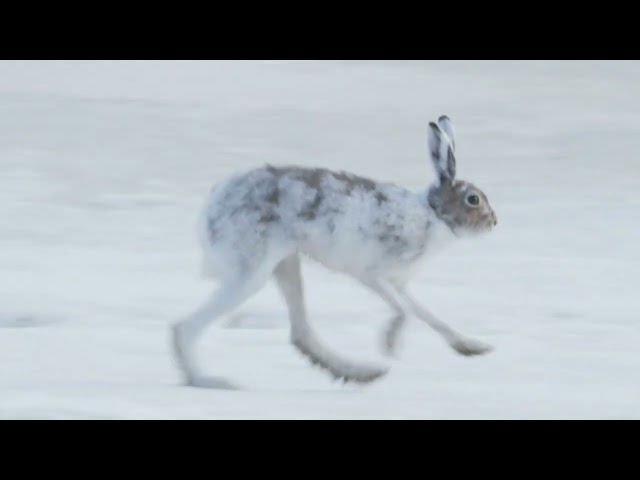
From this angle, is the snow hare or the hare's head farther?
the hare's head

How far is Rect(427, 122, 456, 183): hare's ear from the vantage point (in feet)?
22.5

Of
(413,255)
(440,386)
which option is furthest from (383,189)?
(440,386)

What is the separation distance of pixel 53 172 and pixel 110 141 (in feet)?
3.65

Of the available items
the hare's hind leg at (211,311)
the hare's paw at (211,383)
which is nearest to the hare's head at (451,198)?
the hare's hind leg at (211,311)

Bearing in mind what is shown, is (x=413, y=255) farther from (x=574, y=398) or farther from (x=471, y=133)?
(x=471, y=133)

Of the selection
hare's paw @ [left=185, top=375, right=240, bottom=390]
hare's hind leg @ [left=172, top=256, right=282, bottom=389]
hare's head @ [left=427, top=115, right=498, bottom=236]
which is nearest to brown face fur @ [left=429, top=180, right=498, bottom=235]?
hare's head @ [left=427, top=115, right=498, bottom=236]

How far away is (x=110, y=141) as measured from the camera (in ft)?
43.0

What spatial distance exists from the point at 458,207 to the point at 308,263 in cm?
64

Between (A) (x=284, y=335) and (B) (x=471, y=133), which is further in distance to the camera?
(B) (x=471, y=133)

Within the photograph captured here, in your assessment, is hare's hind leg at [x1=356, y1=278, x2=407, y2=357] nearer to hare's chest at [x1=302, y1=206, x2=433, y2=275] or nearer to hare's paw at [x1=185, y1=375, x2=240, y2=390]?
hare's chest at [x1=302, y1=206, x2=433, y2=275]

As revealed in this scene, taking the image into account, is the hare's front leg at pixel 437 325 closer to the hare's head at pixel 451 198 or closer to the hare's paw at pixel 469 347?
the hare's paw at pixel 469 347

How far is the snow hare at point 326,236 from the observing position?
6484 millimetres

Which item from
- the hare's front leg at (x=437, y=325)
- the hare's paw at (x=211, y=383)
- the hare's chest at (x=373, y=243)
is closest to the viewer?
the hare's paw at (x=211, y=383)

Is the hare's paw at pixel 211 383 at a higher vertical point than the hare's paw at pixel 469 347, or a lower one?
lower
